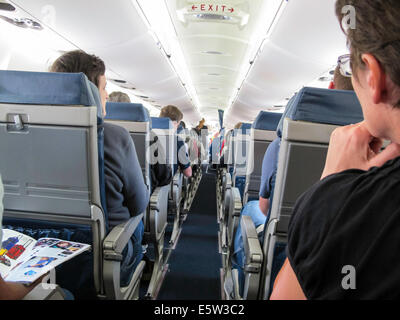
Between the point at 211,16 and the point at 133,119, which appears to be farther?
the point at 211,16

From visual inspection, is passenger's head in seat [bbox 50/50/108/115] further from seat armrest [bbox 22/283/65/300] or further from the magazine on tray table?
seat armrest [bbox 22/283/65/300]

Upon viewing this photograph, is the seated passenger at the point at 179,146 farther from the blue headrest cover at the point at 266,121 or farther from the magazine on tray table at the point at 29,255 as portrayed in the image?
the magazine on tray table at the point at 29,255

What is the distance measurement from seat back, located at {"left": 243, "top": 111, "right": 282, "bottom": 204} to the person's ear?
2064 millimetres

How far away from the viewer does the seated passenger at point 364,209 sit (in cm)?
43

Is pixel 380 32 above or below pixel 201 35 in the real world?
below

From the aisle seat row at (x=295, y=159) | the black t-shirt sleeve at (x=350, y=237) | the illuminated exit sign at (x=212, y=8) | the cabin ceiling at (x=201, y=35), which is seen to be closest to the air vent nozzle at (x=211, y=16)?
the cabin ceiling at (x=201, y=35)

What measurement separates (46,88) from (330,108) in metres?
1.42

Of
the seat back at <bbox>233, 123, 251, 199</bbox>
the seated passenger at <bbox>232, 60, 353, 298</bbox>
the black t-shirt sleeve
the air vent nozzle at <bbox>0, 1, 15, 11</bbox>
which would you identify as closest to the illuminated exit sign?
the seat back at <bbox>233, 123, 251, 199</bbox>

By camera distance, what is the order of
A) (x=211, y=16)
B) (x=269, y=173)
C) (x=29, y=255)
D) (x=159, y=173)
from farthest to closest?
1. (x=211, y=16)
2. (x=159, y=173)
3. (x=269, y=173)
4. (x=29, y=255)

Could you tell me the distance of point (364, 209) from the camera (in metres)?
0.45

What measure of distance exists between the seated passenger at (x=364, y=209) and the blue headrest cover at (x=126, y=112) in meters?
1.84

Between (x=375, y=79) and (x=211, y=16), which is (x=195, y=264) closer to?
(x=375, y=79)

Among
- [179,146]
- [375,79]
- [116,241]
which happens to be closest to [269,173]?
[116,241]
